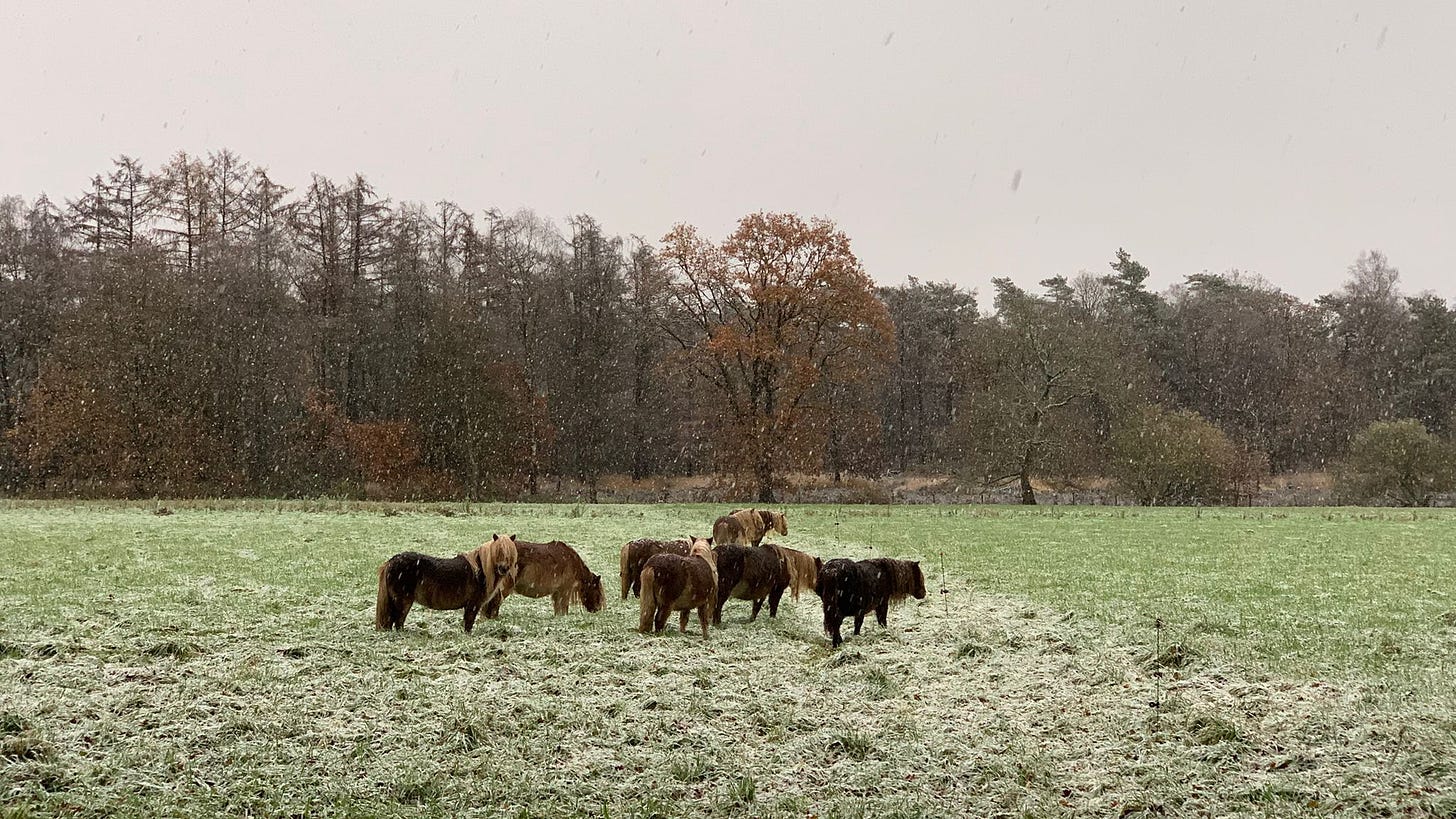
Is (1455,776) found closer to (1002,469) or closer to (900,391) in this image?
(1002,469)

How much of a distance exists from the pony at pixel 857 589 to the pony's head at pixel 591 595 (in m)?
2.61

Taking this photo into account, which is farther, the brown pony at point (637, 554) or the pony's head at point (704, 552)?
the brown pony at point (637, 554)

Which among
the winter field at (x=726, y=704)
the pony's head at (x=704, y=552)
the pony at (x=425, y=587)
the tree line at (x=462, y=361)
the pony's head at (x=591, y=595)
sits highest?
the tree line at (x=462, y=361)

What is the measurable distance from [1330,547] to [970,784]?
59.2ft

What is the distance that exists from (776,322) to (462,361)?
1573 centimetres

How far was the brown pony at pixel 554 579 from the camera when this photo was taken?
945 centimetres

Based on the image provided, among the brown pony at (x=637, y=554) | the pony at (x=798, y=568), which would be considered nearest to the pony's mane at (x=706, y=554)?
the brown pony at (x=637, y=554)

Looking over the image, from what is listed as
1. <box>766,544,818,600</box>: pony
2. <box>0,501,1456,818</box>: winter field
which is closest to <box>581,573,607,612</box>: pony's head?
<box>0,501,1456,818</box>: winter field

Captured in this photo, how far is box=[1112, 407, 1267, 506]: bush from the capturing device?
145ft

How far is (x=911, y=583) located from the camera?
Result: 384 inches

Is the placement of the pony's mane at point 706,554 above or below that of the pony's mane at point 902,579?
above

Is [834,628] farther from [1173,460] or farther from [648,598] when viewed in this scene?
[1173,460]

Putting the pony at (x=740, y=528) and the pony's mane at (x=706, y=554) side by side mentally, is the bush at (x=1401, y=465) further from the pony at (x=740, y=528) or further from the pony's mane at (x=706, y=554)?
the pony's mane at (x=706, y=554)

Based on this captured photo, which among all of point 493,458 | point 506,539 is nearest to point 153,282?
point 493,458
